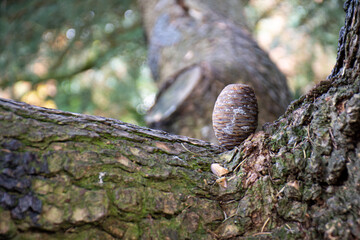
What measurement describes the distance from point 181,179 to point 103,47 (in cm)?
354

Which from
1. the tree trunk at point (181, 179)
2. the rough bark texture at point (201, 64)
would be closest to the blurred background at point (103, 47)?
the rough bark texture at point (201, 64)

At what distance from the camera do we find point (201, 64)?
6.61 feet

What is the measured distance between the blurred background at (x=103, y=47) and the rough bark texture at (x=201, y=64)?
75 centimetres

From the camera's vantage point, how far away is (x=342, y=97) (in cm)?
79

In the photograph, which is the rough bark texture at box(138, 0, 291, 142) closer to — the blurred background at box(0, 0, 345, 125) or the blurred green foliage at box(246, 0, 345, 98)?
the blurred background at box(0, 0, 345, 125)

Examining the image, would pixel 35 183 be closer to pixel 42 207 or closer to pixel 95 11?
pixel 42 207

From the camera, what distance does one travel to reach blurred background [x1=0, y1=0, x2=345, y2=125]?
3.12 metres

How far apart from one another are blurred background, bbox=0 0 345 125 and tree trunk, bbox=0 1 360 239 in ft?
7.00

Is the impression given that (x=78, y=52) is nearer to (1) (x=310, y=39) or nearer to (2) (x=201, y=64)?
(2) (x=201, y=64)

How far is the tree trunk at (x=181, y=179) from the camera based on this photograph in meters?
0.71

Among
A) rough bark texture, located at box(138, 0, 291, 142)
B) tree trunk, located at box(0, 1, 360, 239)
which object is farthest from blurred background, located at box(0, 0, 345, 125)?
tree trunk, located at box(0, 1, 360, 239)

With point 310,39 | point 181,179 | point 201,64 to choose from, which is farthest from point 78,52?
point 181,179

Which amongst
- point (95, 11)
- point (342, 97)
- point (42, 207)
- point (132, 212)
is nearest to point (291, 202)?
point (342, 97)

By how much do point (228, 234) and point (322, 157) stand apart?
32cm
